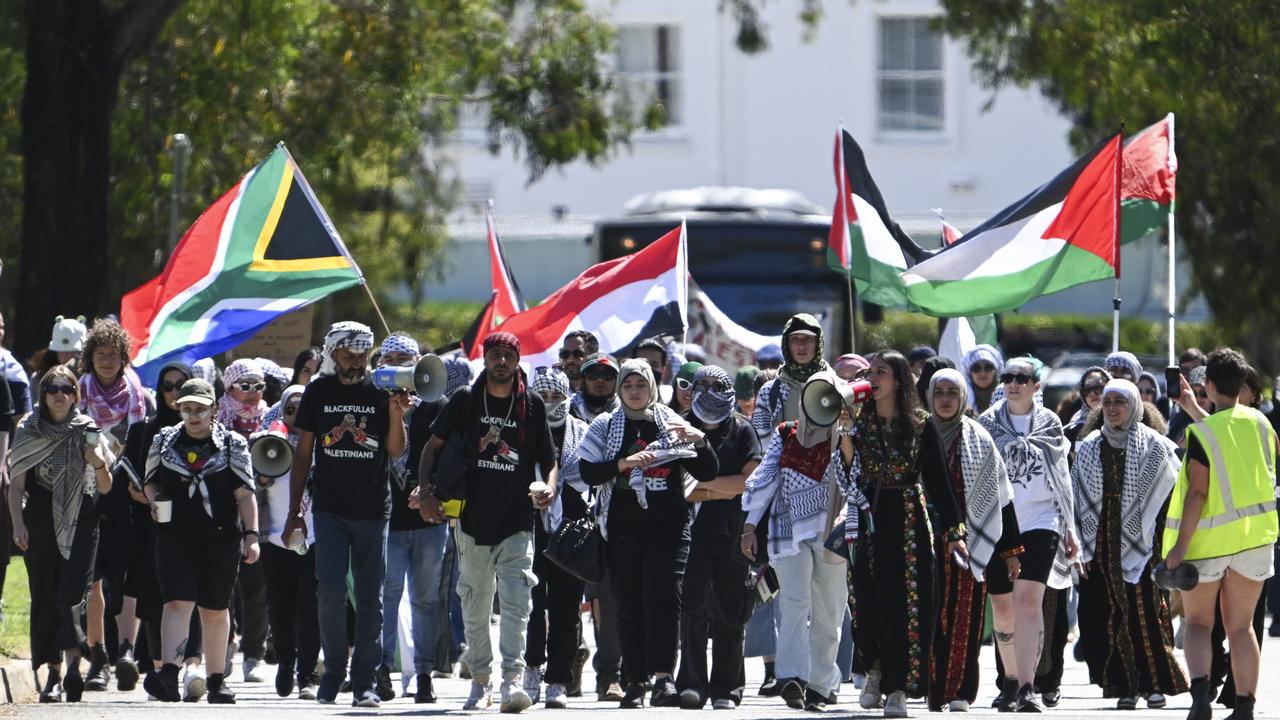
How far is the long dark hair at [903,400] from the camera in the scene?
1126cm

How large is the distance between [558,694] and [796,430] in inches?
71.5

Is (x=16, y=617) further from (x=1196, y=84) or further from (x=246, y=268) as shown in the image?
(x=1196, y=84)

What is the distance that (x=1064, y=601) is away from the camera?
13.1 m

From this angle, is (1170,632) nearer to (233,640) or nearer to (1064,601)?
(1064,601)

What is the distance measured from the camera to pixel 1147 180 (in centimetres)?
1603

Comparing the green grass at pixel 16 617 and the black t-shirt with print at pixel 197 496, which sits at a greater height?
the black t-shirt with print at pixel 197 496

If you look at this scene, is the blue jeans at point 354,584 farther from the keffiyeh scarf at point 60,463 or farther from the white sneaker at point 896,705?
the white sneaker at point 896,705

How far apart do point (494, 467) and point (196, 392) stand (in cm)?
154

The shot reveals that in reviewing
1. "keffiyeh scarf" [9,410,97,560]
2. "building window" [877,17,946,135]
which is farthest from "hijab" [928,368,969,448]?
"building window" [877,17,946,135]

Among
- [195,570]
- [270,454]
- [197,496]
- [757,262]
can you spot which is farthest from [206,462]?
[757,262]

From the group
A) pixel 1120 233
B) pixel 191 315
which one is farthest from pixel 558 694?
pixel 1120 233

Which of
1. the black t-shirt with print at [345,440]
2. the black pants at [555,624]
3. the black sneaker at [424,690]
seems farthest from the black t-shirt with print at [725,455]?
the black t-shirt with print at [345,440]

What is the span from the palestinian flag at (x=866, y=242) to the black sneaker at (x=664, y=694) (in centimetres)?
469

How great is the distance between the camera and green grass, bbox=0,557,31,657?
13.1 meters
